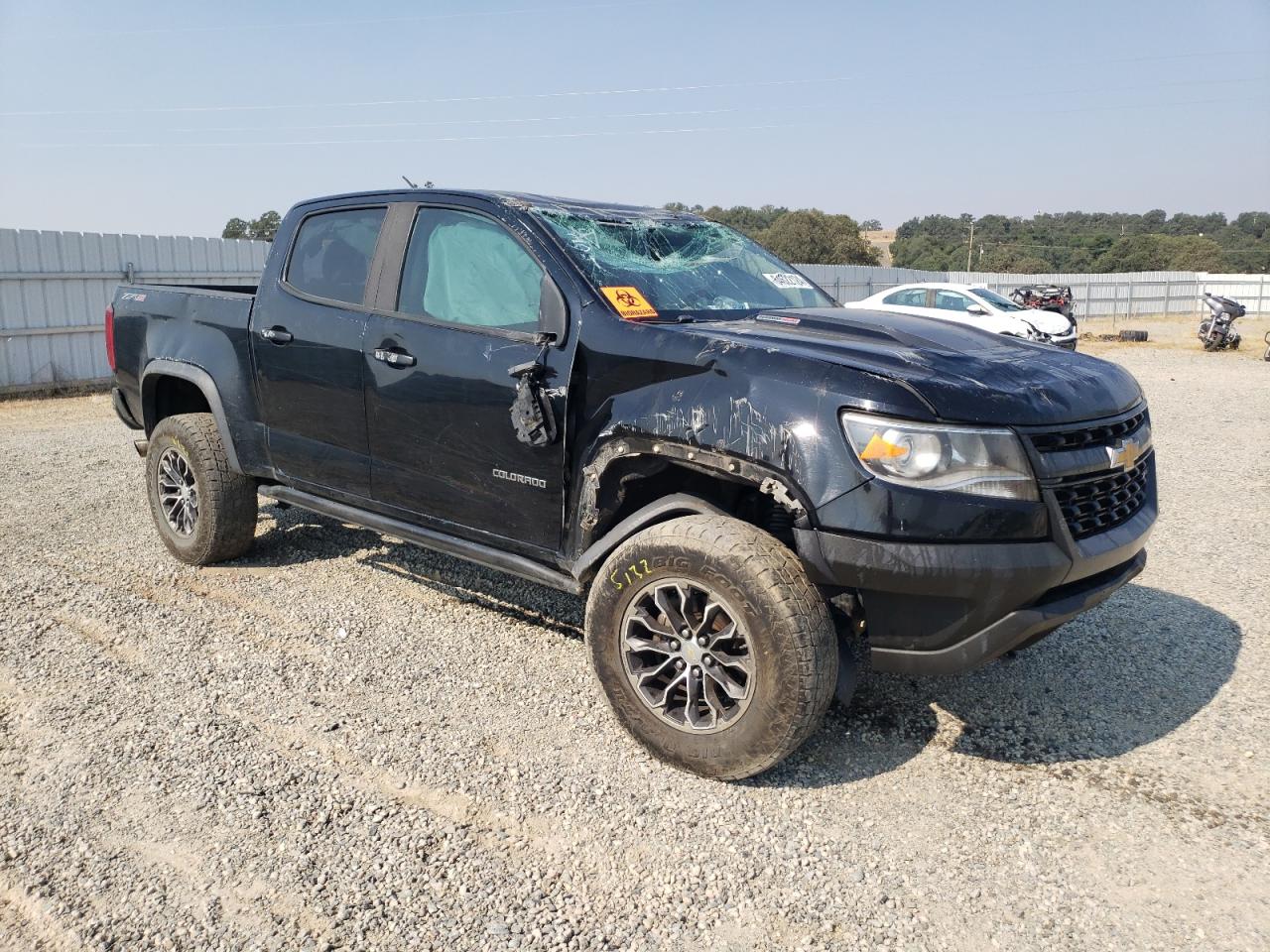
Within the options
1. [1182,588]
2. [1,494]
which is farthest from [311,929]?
[1,494]

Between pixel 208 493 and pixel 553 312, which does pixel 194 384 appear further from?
pixel 553 312

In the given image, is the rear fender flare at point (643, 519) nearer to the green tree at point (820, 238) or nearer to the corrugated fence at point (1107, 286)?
the corrugated fence at point (1107, 286)

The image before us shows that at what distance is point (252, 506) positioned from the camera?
541 cm

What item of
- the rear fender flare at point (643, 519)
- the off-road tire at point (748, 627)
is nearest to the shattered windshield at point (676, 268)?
the rear fender flare at point (643, 519)

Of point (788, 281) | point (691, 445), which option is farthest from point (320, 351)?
point (788, 281)

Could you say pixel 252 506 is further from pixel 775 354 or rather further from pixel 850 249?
pixel 850 249

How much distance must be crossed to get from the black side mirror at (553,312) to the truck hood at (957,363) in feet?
1.53

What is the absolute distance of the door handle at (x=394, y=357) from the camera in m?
4.08

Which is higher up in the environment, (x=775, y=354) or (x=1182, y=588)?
(x=775, y=354)

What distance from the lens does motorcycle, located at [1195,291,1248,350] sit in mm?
22422

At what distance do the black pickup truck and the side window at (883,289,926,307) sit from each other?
1613cm

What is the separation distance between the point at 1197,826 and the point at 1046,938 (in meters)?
0.86

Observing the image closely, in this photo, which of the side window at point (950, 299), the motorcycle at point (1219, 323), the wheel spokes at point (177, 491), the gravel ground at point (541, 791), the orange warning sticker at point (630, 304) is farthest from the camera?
the motorcycle at point (1219, 323)

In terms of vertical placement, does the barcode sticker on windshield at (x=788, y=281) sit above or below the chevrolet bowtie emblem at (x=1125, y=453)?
above
